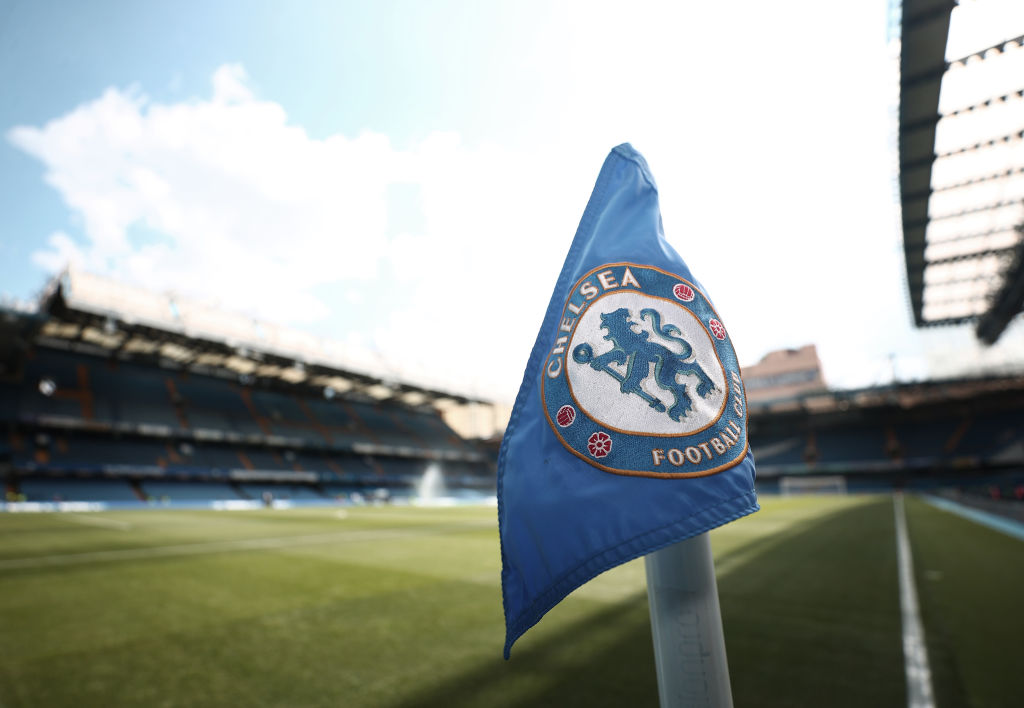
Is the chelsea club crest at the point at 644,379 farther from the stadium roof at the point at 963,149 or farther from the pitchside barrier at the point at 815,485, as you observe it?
the pitchside barrier at the point at 815,485

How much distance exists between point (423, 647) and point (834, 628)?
245 cm

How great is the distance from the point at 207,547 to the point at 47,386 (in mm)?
24844

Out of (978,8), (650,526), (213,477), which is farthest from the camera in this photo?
(213,477)

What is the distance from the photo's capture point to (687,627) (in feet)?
2.27

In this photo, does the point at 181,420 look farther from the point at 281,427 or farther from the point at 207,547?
the point at 207,547

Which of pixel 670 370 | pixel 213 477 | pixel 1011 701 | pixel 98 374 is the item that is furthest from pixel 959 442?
pixel 98 374

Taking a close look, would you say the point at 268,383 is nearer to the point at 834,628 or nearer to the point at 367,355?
the point at 367,355

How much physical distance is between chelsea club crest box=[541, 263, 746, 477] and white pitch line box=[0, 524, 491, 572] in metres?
7.38

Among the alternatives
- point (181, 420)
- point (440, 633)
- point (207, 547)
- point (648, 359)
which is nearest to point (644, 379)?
point (648, 359)

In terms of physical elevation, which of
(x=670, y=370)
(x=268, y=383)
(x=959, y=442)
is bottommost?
(x=959, y=442)

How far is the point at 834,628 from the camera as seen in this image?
3111 millimetres

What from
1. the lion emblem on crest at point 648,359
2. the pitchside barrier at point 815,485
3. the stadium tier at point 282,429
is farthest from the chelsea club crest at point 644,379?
the pitchside barrier at point 815,485

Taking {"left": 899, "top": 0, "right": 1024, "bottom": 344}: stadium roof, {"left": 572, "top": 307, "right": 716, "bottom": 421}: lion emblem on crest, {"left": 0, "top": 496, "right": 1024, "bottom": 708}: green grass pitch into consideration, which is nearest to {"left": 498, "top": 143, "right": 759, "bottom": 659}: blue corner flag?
{"left": 572, "top": 307, "right": 716, "bottom": 421}: lion emblem on crest

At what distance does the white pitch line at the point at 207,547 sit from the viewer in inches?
232
